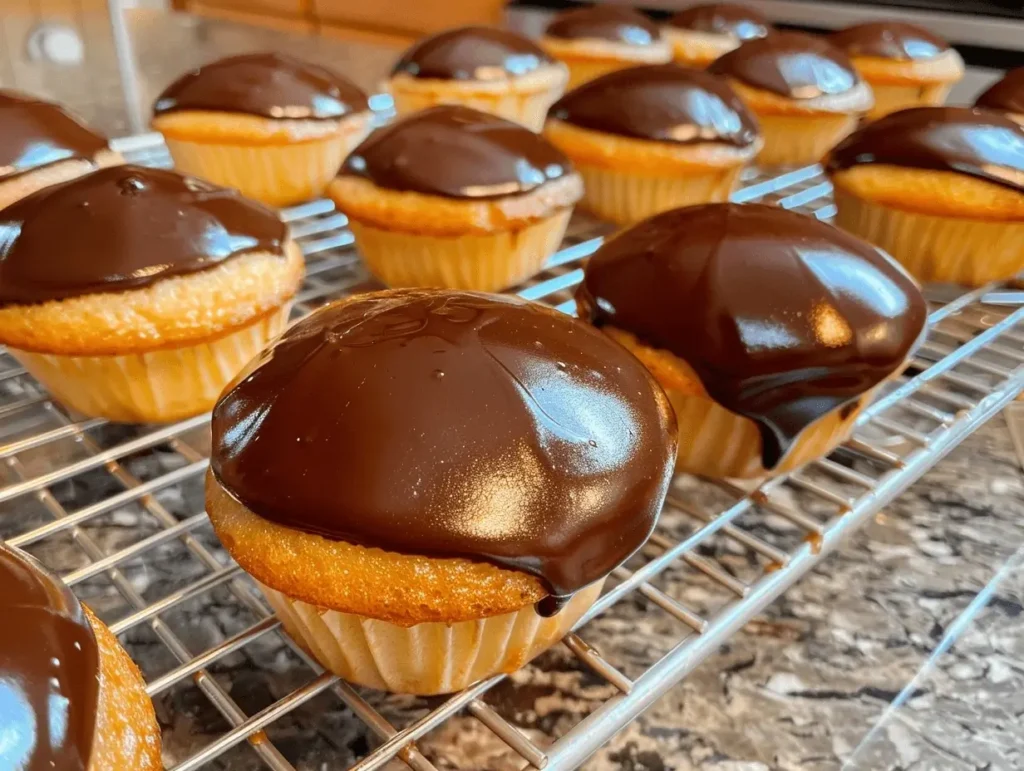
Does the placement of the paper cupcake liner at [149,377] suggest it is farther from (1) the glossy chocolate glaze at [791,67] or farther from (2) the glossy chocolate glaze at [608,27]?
(2) the glossy chocolate glaze at [608,27]

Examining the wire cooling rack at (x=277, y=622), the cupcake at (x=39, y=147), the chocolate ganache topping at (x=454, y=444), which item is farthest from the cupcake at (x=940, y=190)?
the cupcake at (x=39, y=147)

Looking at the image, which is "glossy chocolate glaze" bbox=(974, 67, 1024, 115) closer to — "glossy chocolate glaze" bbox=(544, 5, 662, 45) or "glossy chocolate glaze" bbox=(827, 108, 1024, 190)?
"glossy chocolate glaze" bbox=(827, 108, 1024, 190)

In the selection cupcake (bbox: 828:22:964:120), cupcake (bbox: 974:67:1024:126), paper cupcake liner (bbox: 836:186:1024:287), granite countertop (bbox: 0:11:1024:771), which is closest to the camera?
granite countertop (bbox: 0:11:1024:771)

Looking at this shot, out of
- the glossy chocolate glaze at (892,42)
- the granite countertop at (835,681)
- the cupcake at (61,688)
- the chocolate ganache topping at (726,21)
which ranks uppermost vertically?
the chocolate ganache topping at (726,21)

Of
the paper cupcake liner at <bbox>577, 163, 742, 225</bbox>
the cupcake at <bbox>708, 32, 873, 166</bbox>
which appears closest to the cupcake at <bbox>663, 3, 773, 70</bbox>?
the cupcake at <bbox>708, 32, 873, 166</bbox>

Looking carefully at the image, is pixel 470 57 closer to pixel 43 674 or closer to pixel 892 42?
pixel 892 42

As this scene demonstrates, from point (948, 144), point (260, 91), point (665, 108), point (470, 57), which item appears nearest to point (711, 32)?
point (470, 57)
